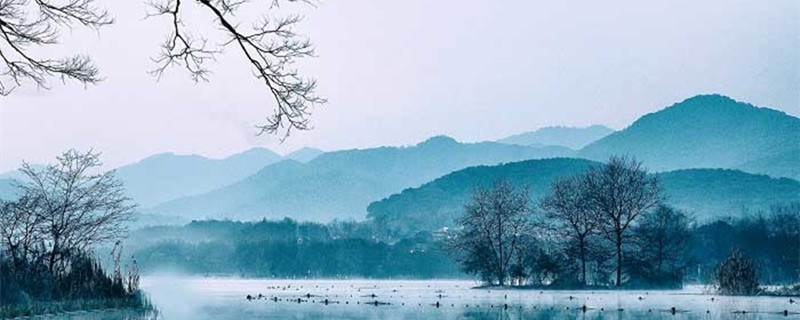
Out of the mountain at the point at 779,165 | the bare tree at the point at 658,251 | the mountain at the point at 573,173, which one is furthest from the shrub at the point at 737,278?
the mountain at the point at 779,165

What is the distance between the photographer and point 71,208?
25406 millimetres

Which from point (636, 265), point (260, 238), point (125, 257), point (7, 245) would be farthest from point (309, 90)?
point (260, 238)

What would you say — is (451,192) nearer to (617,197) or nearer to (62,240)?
(617,197)

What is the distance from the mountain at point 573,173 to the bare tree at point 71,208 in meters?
A: 88.7

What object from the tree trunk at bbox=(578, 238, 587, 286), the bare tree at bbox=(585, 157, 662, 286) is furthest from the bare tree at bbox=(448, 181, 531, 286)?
the bare tree at bbox=(585, 157, 662, 286)

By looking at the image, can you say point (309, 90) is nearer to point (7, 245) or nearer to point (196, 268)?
point (7, 245)

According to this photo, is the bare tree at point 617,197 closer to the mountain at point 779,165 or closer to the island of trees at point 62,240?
the island of trees at point 62,240

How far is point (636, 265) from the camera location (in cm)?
4681

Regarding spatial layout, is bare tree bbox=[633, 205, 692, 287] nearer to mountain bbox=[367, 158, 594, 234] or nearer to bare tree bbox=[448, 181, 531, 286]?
bare tree bbox=[448, 181, 531, 286]

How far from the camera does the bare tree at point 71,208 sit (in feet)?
81.0

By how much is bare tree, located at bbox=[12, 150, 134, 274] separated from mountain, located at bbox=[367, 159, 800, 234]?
8866cm

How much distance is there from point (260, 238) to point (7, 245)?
8613 cm

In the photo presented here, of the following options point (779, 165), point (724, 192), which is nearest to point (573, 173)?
point (724, 192)

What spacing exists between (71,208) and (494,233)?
1198 inches
